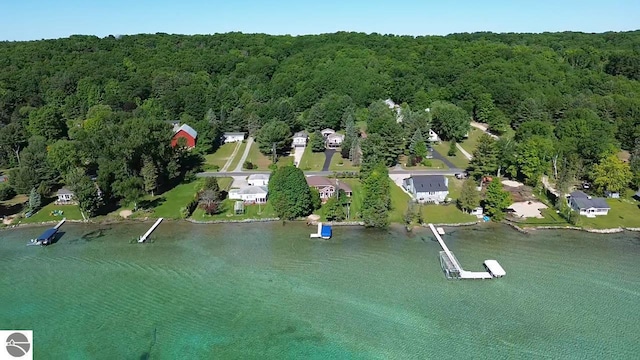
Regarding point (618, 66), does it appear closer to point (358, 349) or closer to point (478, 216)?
point (478, 216)

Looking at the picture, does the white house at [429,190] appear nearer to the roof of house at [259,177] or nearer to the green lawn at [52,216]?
the roof of house at [259,177]

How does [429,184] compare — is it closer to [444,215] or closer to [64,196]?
[444,215]

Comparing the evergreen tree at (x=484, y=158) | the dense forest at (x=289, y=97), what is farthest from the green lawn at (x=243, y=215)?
the evergreen tree at (x=484, y=158)

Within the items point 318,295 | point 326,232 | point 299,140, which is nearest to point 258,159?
point 299,140

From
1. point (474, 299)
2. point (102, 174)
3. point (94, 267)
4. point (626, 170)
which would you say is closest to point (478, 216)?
point (474, 299)

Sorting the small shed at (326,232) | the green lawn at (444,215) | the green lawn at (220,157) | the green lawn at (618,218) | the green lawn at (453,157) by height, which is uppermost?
the green lawn at (453,157)

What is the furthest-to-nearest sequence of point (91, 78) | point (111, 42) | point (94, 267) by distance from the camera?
point (111, 42) → point (91, 78) → point (94, 267)
